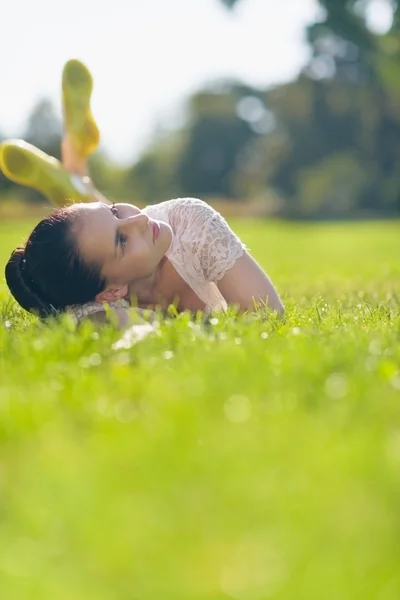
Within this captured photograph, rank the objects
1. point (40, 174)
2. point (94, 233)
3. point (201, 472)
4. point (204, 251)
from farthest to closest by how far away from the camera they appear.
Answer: point (40, 174)
point (204, 251)
point (94, 233)
point (201, 472)

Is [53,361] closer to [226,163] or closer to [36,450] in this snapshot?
[36,450]

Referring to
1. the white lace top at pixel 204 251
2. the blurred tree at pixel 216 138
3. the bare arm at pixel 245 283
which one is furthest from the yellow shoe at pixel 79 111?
the blurred tree at pixel 216 138

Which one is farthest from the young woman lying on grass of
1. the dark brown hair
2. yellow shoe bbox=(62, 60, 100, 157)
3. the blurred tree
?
the blurred tree

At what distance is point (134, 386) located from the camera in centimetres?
223

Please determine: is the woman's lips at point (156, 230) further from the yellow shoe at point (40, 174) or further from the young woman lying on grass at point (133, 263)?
the yellow shoe at point (40, 174)

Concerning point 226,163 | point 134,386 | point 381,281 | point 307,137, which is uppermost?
point 134,386

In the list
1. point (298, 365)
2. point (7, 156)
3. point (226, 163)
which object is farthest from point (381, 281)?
point (226, 163)

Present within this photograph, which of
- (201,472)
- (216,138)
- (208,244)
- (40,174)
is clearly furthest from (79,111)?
(216,138)

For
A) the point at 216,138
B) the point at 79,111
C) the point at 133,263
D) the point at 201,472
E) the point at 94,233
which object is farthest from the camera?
the point at 216,138

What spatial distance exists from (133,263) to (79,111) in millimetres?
2962

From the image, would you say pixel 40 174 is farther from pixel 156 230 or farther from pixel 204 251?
pixel 156 230

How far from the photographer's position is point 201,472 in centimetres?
160

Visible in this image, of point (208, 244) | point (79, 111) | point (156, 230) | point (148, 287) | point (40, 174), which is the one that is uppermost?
point (79, 111)

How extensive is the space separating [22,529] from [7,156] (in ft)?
14.9
